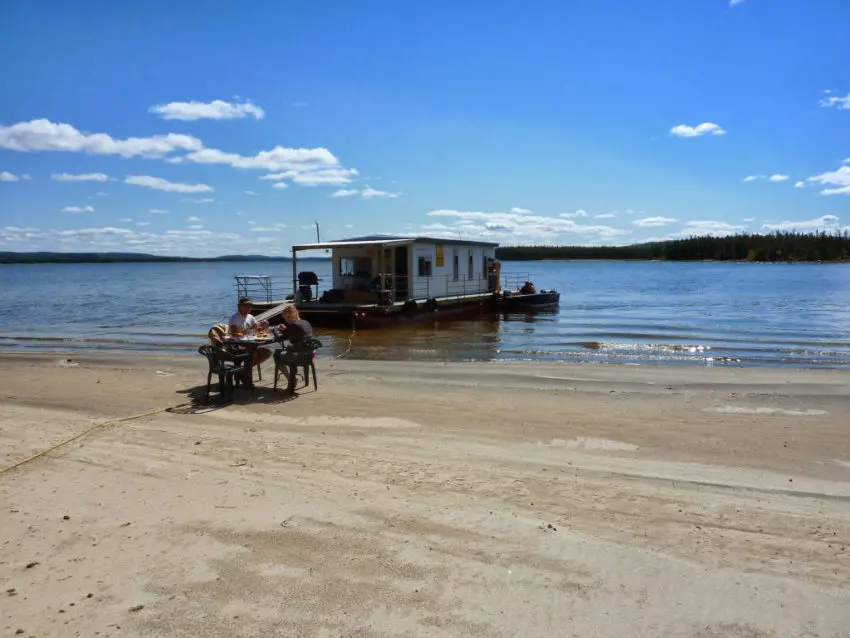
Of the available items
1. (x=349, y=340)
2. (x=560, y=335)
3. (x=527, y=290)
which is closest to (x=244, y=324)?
(x=349, y=340)

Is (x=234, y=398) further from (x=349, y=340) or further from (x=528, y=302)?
(x=528, y=302)

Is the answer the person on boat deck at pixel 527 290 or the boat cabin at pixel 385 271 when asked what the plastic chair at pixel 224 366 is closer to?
the boat cabin at pixel 385 271

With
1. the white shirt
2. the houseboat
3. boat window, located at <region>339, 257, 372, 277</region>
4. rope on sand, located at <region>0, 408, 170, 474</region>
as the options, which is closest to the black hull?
the houseboat

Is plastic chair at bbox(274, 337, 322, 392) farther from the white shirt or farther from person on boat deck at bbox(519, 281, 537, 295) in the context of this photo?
person on boat deck at bbox(519, 281, 537, 295)

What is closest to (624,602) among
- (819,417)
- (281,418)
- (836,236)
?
(281,418)

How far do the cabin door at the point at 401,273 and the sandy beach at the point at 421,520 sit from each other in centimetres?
1526

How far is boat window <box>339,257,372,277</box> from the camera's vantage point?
24.5m

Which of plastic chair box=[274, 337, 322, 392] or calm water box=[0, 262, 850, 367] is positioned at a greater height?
plastic chair box=[274, 337, 322, 392]

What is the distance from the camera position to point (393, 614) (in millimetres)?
3426

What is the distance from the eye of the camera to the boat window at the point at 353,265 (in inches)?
966

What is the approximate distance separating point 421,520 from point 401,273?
2009 centimetres

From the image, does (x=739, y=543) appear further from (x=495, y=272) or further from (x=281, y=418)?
(x=495, y=272)

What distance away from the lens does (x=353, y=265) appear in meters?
24.7

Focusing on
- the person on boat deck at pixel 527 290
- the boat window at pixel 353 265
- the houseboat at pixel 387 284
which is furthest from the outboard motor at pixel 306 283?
the person on boat deck at pixel 527 290
